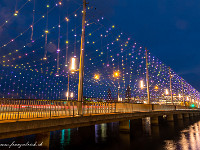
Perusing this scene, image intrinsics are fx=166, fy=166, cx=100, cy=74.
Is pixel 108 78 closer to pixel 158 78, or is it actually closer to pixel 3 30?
pixel 158 78

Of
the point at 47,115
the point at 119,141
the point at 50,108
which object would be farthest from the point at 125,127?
the point at 50,108

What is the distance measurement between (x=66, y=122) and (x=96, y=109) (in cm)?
430

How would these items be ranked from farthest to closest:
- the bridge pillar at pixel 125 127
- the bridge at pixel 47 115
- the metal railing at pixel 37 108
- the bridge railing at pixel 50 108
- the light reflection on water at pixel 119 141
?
1. the bridge pillar at pixel 125 127
2. the light reflection on water at pixel 119 141
3. the bridge railing at pixel 50 108
4. the metal railing at pixel 37 108
5. the bridge at pixel 47 115

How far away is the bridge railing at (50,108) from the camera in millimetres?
9328

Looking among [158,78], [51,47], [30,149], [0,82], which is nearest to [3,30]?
[51,47]

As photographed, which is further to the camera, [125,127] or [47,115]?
[125,127]

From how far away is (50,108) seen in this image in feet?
32.0

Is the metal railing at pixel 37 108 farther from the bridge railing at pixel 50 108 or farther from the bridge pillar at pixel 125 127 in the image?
the bridge pillar at pixel 125 127

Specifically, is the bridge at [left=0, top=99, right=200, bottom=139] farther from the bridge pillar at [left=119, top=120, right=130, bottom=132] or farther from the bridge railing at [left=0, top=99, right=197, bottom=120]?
the bridge pillar at [left=119, top=120, right=130, bottom=132]

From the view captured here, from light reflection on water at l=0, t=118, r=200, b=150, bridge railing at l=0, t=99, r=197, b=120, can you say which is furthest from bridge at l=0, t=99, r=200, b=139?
light reflection on water at l=0, t=118, r=200, b=150

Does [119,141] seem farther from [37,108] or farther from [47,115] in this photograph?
[37,108]

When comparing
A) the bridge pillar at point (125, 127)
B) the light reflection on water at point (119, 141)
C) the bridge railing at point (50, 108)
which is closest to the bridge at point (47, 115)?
the bridge railing at point (50, 108)

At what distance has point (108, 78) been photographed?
37.8 m

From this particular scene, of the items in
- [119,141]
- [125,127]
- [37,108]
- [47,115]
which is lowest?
[119,141]
